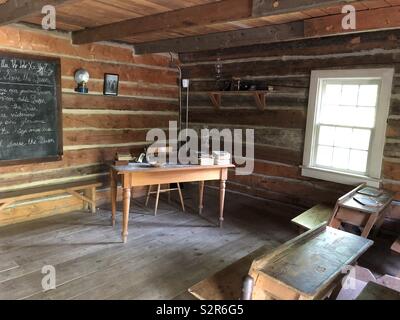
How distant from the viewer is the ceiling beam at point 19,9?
8.79 ft

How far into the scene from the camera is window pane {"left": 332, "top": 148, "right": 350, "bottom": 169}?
4402 millimetres

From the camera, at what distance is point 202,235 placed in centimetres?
401

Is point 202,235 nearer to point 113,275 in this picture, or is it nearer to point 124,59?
point 113,275

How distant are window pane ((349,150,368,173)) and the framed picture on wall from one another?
Result: 3503mm

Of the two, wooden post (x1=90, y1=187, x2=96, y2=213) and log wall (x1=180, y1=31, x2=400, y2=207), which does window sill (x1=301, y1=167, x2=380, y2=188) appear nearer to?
log wall (x1=180, y1=31, x2=400, y2=207)

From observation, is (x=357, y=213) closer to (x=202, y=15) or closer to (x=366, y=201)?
(x=366, y=201)

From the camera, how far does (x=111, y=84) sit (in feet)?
16.1

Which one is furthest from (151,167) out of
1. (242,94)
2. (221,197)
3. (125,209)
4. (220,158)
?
(242,94)

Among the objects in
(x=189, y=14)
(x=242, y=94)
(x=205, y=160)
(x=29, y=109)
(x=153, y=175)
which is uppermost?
(x=189, y=14)

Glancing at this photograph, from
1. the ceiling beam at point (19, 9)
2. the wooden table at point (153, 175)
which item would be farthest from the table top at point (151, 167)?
the ceiling beam at point (19, 9)

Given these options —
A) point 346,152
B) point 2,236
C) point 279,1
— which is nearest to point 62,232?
point 2,236

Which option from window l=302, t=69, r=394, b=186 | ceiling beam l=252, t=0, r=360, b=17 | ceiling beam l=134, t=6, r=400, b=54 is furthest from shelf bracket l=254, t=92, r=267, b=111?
ceiling beam l=252, t=0, r=360, b=17

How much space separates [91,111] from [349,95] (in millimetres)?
3586

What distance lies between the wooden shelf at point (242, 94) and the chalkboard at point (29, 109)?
246cm
